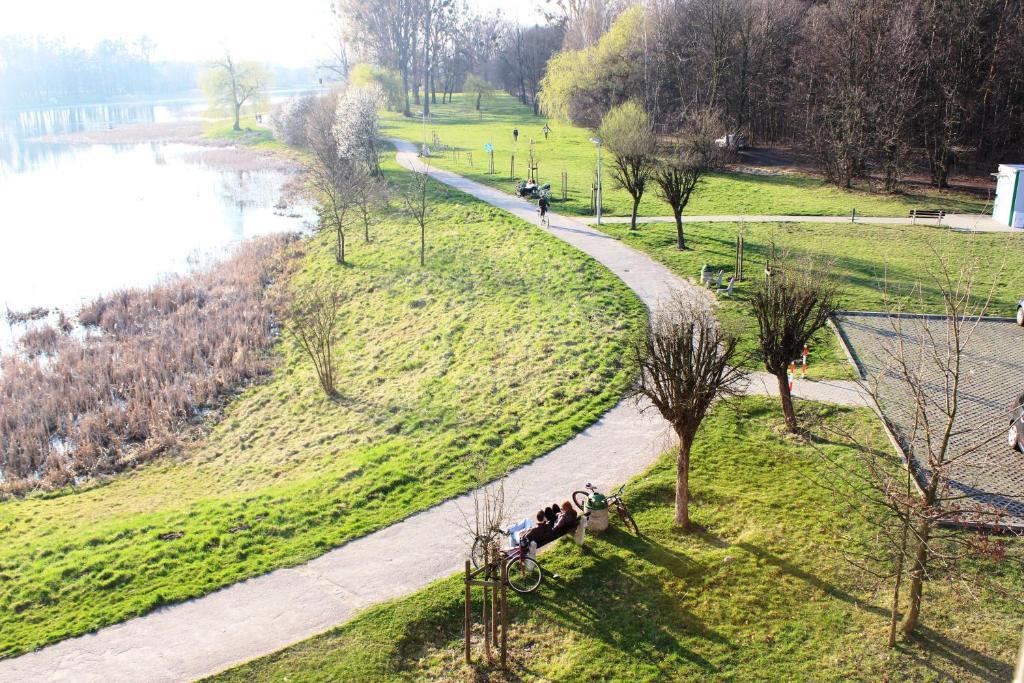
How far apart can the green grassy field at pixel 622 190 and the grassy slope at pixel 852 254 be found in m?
3.76

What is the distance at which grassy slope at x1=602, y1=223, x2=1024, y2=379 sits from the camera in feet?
79.1

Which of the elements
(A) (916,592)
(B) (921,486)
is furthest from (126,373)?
(A) (916,592)

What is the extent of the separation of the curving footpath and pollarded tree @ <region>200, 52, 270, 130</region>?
7528cm

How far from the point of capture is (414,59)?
271 ft

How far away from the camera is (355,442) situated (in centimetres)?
1944

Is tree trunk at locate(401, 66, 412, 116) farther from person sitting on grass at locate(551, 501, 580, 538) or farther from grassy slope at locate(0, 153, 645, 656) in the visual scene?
person sitting on grass at locate(551, 501, 580, 538)

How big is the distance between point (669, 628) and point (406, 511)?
5.48 m

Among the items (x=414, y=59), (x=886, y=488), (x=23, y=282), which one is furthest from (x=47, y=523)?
(x=414, y=59)

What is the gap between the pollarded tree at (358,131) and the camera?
45219 mm

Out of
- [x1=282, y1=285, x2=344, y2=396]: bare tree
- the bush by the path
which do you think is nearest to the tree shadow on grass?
[x1=282, y1=285, x2=344, y2=396]: bare tree

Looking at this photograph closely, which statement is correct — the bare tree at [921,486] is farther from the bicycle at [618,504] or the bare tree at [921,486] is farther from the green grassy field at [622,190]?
the green grassy field at [622,190]

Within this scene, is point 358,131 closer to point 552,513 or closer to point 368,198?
point 368,198

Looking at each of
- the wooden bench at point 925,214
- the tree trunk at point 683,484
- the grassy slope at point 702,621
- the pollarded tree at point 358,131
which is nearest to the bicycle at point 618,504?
the grassy slope at point 702,621

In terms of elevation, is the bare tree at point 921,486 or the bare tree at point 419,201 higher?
the bare tree at point 419,201
